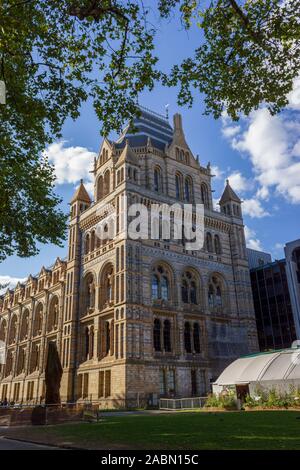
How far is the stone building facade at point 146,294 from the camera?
34281 mm

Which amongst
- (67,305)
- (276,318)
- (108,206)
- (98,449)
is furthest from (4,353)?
(98,449)

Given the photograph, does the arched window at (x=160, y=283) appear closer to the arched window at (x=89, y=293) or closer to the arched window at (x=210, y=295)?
the arched window at (x=210, y=295)

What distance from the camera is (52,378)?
941 inches

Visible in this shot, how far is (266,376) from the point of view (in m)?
26.2

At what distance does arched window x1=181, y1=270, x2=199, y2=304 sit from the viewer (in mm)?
39831

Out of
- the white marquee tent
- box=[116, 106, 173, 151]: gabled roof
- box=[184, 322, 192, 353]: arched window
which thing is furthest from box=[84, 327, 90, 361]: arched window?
box=[116, 106, 173, 151]: gabled roof

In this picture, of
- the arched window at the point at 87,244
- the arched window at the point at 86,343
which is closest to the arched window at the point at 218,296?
the arched window at the point at 86,343

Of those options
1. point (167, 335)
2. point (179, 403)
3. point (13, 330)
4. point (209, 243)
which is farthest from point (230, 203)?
point (13, 330)

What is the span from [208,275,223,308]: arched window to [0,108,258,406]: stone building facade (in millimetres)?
115

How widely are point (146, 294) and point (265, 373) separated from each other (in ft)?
42.1

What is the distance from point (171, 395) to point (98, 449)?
2560 centimetres

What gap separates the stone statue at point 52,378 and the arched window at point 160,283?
45.5ft

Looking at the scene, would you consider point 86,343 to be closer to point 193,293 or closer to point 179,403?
point 193,293
